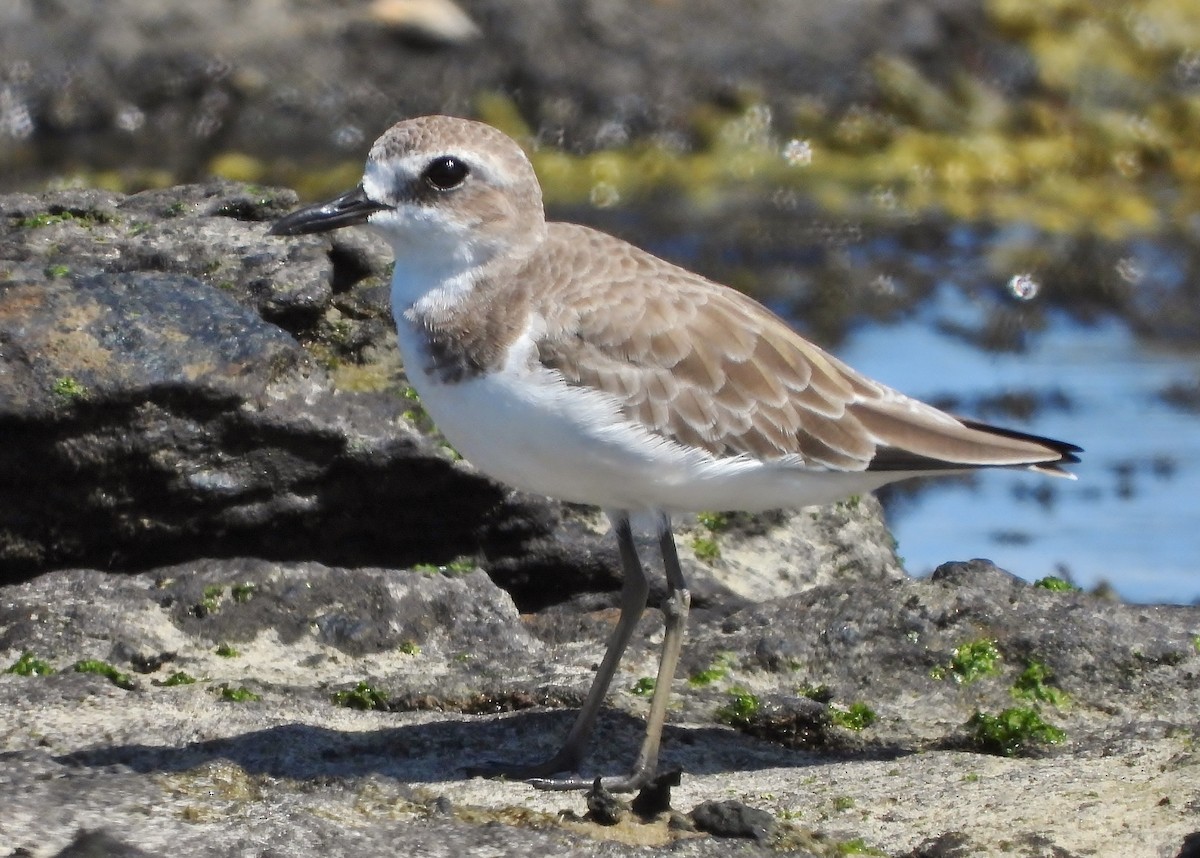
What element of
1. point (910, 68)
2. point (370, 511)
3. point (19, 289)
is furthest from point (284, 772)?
point (910, 68)

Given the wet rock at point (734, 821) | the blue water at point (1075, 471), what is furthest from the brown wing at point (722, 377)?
the blue water at point (1075, 471)

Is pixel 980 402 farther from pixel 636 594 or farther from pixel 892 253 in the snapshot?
pixel 636 594

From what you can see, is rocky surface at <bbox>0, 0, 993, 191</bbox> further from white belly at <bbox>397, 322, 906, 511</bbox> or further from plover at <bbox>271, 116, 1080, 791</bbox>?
white belly at <bbox>397, 322, 906, 511</bbox>

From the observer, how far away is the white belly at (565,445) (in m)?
5.04

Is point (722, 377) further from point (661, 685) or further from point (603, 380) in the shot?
point (661, 685)

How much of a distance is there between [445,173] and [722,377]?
103 cm

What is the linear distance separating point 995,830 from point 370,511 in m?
2.78

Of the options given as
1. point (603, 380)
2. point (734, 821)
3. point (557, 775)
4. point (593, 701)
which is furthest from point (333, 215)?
point (734, 821)

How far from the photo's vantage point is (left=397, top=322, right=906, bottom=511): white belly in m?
5.04

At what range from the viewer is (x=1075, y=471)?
994 cm

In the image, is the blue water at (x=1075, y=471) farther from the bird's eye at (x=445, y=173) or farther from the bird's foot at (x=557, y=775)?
the bird's eye at (x=445, y=173)

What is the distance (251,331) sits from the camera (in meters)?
6.39

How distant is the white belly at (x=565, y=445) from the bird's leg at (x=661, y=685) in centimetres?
19

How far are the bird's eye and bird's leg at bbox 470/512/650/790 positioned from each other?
1.12m
